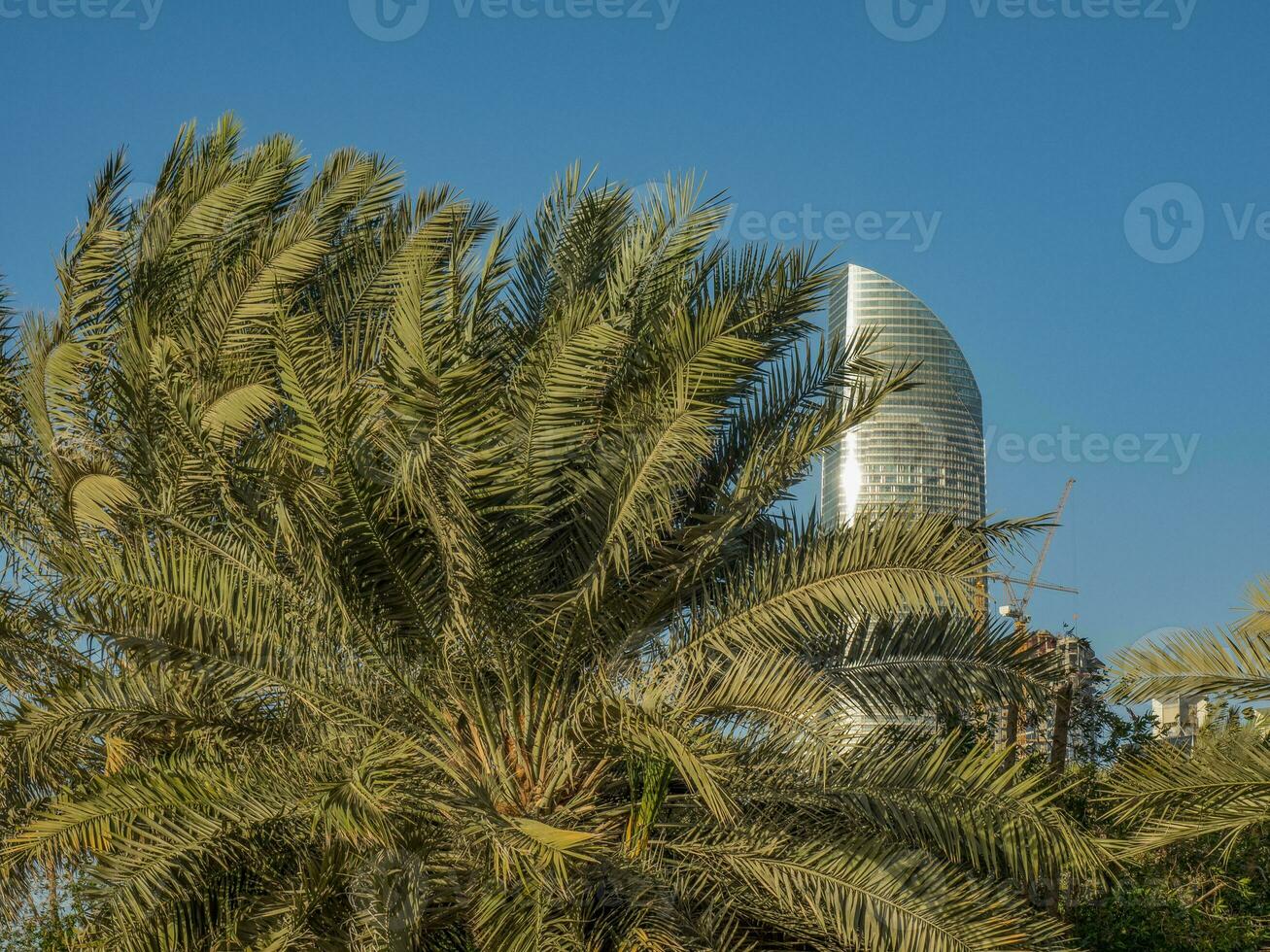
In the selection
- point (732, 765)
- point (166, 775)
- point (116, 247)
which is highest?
point (116, 247)

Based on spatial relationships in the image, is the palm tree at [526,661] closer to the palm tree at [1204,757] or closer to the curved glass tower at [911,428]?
the palm tree at [1204,757]

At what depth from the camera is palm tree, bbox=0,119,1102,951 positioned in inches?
303

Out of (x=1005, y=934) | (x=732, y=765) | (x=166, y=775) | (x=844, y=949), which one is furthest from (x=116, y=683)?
(x=1005, y=934)

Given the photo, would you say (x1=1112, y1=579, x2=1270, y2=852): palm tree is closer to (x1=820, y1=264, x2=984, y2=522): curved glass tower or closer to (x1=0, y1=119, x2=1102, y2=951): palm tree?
(x1=0, y1=119, x2=1102, y2=951): palm tree

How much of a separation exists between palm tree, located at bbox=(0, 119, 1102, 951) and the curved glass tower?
54.3 m

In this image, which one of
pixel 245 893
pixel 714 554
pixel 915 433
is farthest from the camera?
pixel 915 433

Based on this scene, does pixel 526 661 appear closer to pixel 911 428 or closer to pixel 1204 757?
pixel 1204 757

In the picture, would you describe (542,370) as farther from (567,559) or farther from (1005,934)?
(1005,934)

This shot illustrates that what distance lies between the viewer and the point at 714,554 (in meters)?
9.35

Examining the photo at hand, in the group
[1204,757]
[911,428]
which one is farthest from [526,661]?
[911,428]

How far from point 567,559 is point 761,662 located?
1.63 meters

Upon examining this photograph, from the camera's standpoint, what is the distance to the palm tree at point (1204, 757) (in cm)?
844

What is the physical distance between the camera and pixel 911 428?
67188 mm

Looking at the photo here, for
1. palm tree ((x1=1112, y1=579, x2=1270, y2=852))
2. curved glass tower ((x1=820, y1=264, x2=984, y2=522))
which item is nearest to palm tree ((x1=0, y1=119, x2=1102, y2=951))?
palm tree ((x1=1112, y1=579, x2=1270, y2=852))
